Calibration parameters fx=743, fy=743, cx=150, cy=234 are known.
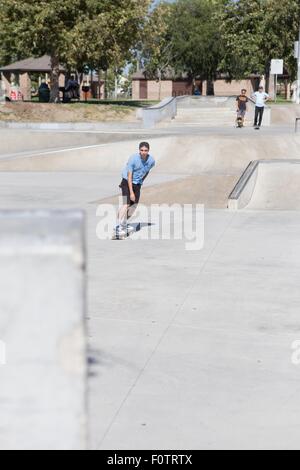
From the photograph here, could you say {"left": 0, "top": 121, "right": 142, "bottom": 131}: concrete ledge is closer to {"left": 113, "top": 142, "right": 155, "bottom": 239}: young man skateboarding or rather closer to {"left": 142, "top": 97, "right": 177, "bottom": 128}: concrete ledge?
{"left": 142, "top": 97, "right": 177, "bottom": 128}: concrete ledge

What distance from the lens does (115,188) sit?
1812 cm

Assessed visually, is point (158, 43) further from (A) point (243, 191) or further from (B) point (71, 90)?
(A) point (243, 191)

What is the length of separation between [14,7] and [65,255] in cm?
4057

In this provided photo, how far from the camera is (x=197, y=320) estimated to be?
295 inches

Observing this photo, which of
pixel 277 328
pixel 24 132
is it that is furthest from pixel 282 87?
pixel 277 328

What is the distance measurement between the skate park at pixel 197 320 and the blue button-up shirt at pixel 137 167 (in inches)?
39.6

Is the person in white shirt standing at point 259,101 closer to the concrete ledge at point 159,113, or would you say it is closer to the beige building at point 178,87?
the concrete ledge at point 159,113

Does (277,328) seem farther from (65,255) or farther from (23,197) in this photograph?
(23,197)

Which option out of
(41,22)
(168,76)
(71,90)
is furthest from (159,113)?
(168,76)

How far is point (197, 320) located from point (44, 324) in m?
5.45

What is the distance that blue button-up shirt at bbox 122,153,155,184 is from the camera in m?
11.6

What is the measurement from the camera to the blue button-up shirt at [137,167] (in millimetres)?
11562

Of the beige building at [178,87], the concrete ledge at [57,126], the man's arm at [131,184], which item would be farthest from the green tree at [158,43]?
the man's arm at [131,184]

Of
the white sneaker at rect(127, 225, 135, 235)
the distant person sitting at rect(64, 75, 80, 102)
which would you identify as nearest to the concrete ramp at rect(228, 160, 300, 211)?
the white sneaker at rect(127, 225, 135, 235)
